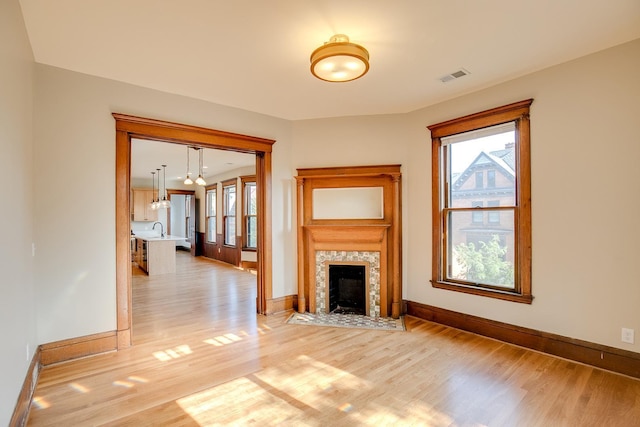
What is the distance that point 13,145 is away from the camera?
2.02 meters

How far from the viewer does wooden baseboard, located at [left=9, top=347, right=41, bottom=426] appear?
1.89 meters

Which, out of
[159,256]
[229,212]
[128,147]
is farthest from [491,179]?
[229,212]

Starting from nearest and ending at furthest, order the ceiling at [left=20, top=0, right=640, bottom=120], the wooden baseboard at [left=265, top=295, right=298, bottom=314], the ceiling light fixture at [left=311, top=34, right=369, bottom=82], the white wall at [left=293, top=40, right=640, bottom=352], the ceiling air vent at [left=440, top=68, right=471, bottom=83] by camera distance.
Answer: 1. the ceiling at [left=20, top=0, right=640, bottom=120]
2. the ceiling light fixture at [left=311, top=34, right=369, bottom=82]
3. the white wall at [left=293, top=40, right=640, bottom=352]
4. the ceiling air vent at [left=440, top=68, right=471, bottom=83]
5. the wooden baseboard at [left=265, top=295, right=298, bottom=314]

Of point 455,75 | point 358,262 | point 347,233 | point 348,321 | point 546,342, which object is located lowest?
point 348,321

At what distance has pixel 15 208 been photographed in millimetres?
2061

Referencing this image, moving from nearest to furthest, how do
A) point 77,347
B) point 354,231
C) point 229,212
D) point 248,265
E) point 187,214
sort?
point 77,347 < point 354,231 < point 248,265 < point 229,212 < point 187,214

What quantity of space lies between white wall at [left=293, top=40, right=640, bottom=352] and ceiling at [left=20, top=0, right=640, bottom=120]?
22 centimetres

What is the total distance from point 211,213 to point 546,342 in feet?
31.0

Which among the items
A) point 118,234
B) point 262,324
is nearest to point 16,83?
point 118,234

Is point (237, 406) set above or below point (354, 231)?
below

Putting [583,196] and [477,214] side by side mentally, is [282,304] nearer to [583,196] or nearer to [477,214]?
[477,214]

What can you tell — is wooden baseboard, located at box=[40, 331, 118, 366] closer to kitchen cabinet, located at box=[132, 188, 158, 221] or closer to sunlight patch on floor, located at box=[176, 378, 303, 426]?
sunlight patch on floor, located at box=[176, 378, 303, 426]

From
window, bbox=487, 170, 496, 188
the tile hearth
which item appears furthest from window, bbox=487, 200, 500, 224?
the tile hearth

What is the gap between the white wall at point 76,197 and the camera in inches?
112
